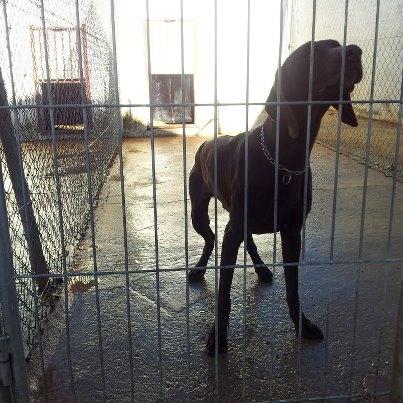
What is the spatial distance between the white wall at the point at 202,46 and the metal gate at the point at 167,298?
610cm

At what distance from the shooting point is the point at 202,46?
1048 centimetres

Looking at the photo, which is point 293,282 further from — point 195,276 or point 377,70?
point 377,70

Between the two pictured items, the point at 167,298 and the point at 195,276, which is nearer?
the point at 167,298

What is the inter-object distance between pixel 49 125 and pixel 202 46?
7744 millimetres

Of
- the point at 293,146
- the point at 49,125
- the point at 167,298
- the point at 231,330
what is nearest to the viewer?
the point at 293,146

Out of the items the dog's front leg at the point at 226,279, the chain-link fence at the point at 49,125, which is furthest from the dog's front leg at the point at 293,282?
the chain-link fence at the point at 49,125

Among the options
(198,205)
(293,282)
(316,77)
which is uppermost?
(316,77)

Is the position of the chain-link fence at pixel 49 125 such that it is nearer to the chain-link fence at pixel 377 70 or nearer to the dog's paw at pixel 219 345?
the dog's paw at pixel 219 345

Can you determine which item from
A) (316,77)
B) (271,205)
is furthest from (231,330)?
(316,77)

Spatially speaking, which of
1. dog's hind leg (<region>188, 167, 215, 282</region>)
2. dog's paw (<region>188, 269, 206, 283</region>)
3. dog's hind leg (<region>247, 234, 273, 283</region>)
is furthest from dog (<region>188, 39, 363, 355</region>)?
dog's paw (<region>188, 269, 206, 283</region>)

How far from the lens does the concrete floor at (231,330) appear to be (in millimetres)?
2303

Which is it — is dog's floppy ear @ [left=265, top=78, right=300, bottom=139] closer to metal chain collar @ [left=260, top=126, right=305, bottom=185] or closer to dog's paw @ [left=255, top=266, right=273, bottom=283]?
metal chain collar @ [left=260, top=126, right=305, bottom=185]

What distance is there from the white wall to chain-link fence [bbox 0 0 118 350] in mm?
3928

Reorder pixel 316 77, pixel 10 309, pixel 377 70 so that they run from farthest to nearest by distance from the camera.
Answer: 1. pixel 377 70
2. pixel 316 77
3. pixel 10 309
